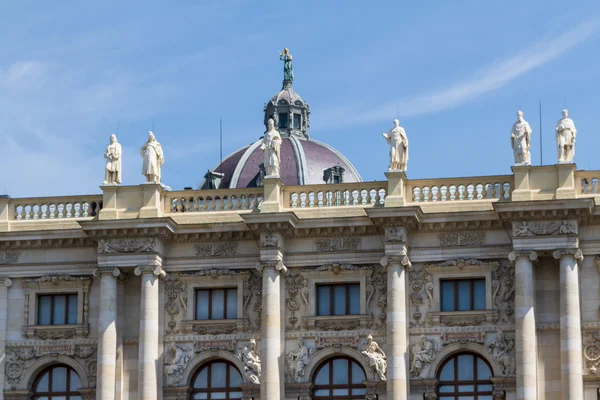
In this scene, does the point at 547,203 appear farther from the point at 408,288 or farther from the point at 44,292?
the point at 44,292

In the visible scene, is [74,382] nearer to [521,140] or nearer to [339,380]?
[339,380]

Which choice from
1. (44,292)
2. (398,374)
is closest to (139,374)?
(44,292)

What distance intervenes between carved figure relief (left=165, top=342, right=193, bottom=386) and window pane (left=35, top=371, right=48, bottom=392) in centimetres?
352

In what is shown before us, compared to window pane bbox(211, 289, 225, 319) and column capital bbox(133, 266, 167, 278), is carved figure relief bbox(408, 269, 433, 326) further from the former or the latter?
column capital bbox(133, 266, 167, 278)

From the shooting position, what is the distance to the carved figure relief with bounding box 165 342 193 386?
48156 millimetres

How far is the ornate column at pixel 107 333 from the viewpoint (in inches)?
1881

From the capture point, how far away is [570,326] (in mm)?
45750

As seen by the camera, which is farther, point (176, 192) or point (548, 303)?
point (176, 192)

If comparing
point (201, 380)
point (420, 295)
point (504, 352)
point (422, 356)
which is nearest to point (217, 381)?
point (201, 380)

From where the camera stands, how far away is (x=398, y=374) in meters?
46.6

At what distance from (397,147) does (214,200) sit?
539cm

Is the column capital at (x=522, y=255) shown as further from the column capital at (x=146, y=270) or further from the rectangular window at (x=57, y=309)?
the rectangular window at (x=57, y=309)

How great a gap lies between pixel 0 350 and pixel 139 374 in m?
4.19

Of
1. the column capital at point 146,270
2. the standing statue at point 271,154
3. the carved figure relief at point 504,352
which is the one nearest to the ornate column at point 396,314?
the carved figure relief at point 504,352
